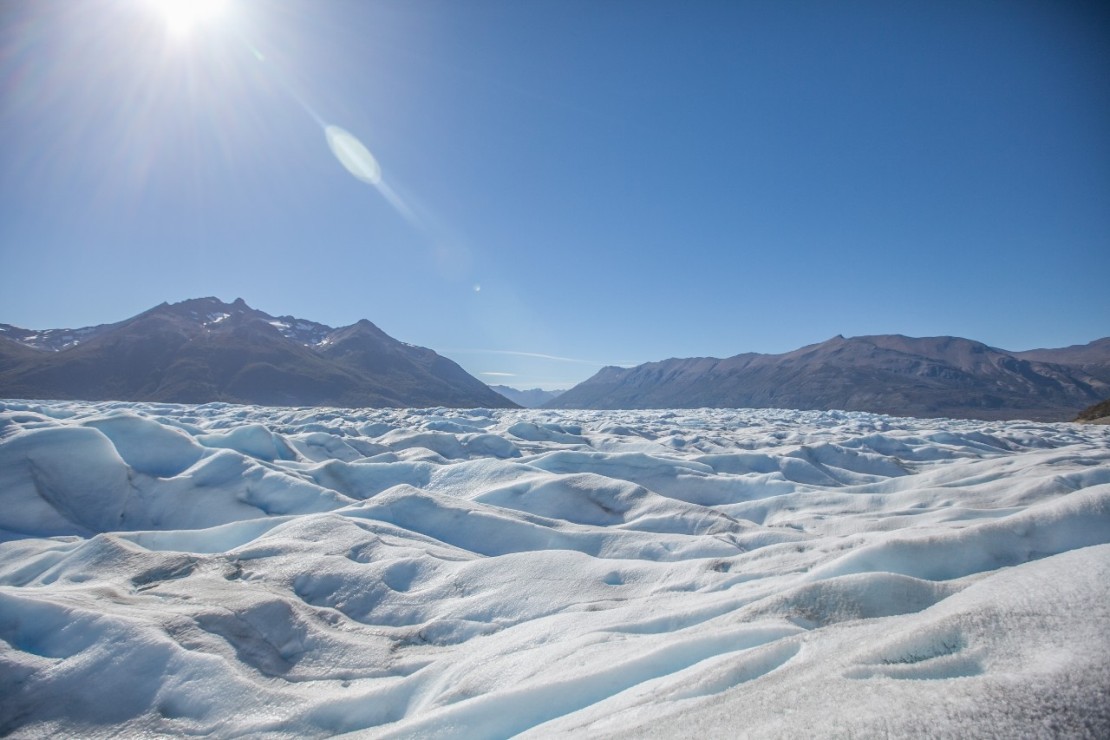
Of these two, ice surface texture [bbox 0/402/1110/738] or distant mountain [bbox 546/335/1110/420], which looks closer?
ice surface texture [bbox 0/402/1110/738]

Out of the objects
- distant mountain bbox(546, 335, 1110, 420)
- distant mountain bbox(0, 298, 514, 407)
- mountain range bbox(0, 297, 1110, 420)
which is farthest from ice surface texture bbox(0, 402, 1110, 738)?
distant mountain bbox(546, 335, 1110, 420)

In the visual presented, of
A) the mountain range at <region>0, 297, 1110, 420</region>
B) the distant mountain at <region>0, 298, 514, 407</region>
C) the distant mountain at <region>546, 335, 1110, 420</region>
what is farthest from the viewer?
the distant mountain at <region>546, 335, 1110, 420</region>

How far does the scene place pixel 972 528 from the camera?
306 centimetres

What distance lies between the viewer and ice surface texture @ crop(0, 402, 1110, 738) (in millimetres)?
1520

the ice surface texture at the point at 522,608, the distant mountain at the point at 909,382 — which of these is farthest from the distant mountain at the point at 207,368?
the ice surface texture at the point at 522,608

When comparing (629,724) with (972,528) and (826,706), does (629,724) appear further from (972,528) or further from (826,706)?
(972,528)

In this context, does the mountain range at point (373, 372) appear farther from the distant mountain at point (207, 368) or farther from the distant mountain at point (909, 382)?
the distant mountain at point (909, 382)

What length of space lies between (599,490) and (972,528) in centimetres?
527

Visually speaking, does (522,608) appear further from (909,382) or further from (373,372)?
(909,382)

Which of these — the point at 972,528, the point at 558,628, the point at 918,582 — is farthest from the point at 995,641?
the point at 558,628

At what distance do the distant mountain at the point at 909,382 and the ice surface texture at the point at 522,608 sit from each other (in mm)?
122365

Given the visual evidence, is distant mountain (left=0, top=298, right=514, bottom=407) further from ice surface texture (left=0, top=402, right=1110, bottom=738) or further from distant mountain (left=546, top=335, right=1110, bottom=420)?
ice surface texture (left=0, top=402, right=1110, bottom=738)

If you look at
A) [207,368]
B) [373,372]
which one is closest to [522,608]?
[207,368]

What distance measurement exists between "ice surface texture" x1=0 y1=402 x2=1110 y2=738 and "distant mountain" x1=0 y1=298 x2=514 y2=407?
9652 cm
